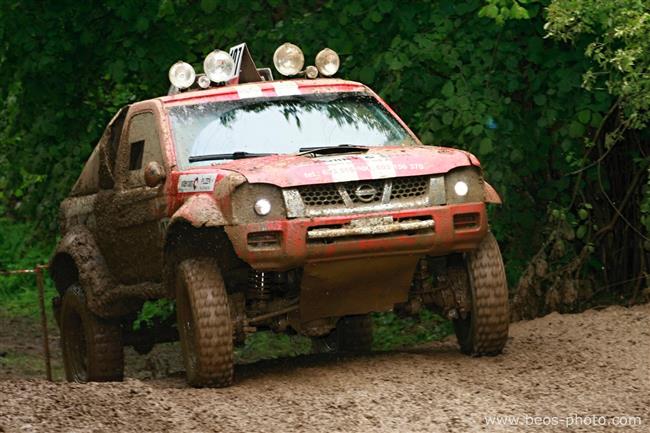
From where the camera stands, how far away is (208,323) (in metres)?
8.90

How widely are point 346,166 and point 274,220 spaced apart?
540 mm

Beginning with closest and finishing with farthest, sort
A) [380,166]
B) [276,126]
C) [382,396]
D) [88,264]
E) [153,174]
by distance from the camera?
[382,396]
[380,166]
[153,174]
[276,126]
[88,264]

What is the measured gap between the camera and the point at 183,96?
10102mm

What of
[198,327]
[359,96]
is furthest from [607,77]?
[198,327]

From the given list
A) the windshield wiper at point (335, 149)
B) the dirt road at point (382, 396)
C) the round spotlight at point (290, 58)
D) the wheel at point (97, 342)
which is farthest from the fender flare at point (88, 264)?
the windshield wiper at point (335, 149)

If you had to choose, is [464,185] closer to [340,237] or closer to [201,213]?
[340,237]

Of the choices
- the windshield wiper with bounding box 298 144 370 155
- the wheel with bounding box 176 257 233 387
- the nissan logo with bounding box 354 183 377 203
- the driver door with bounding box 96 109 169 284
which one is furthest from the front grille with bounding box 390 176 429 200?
the driver door with bounding box 96 109 169 284

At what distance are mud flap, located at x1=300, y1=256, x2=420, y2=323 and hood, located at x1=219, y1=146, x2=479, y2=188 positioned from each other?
1.64 ft

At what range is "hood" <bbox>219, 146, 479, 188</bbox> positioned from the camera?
28.8 feet

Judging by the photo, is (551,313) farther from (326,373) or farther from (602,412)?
(602,412)

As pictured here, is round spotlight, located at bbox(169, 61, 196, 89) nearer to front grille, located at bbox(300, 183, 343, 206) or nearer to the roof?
the roof

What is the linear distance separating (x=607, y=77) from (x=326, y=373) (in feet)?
14.5

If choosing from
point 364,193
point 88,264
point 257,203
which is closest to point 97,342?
point 88,264

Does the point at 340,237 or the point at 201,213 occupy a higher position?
the point at 201,213
